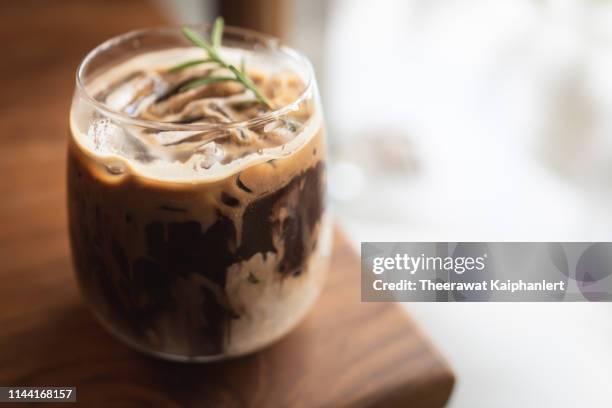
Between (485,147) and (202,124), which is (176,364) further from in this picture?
(485,147)

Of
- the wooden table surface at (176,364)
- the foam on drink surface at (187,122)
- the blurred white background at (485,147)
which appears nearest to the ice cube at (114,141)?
the foam on drink surface at (187,122)

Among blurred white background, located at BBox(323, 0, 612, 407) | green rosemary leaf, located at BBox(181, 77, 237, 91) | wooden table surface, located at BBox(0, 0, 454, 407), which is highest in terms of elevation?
green rosemary leaf, located at BBox(181, 77, 237, 91)

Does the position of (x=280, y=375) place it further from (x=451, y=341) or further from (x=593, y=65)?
(x=593, y=65)

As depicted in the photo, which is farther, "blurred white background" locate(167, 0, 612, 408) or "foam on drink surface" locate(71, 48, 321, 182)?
"blurred white background" locate(167, 0, 612, 408)

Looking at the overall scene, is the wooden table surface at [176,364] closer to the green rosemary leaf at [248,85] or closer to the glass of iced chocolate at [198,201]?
the glass of iced chocolate at [198,201]

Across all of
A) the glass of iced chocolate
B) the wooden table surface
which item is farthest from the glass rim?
the wooden table surface

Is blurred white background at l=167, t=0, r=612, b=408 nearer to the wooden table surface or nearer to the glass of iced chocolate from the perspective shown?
the wooden table surface

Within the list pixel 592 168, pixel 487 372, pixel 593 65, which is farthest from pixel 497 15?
pixel 487 372
